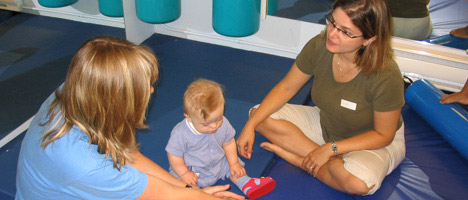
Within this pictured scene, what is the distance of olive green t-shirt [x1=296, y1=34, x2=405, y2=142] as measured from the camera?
6.05ft

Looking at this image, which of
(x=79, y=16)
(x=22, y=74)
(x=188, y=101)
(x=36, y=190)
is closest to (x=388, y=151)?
(x=188, y=101)

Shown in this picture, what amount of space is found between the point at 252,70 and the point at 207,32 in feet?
2.02

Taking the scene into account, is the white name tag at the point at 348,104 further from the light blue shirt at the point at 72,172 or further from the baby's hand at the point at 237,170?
the light blue shirt at the point at 72,172

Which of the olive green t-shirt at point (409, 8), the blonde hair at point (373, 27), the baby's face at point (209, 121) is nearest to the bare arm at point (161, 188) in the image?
the baby's face at point (209, 121)

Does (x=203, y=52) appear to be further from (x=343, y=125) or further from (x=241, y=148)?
(x=343, y=125)

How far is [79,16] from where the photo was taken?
3.26m

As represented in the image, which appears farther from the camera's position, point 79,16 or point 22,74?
point 79,16

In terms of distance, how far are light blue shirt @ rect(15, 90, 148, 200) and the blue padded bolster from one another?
176cm

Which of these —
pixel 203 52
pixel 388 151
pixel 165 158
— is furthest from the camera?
pixel 203 52

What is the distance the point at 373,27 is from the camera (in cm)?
170

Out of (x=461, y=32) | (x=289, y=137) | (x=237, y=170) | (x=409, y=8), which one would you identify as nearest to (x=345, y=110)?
(x=289, y=137)

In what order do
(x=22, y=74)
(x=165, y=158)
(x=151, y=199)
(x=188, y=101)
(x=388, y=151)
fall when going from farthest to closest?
(x=22, y=74), (x=165, y=158), (x=388, y=151), (x=188, y=101), (x=151, y=199)

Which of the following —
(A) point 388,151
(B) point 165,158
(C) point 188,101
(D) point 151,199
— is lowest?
(B) point 165,158

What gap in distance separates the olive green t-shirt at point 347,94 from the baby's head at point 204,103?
589 mm
